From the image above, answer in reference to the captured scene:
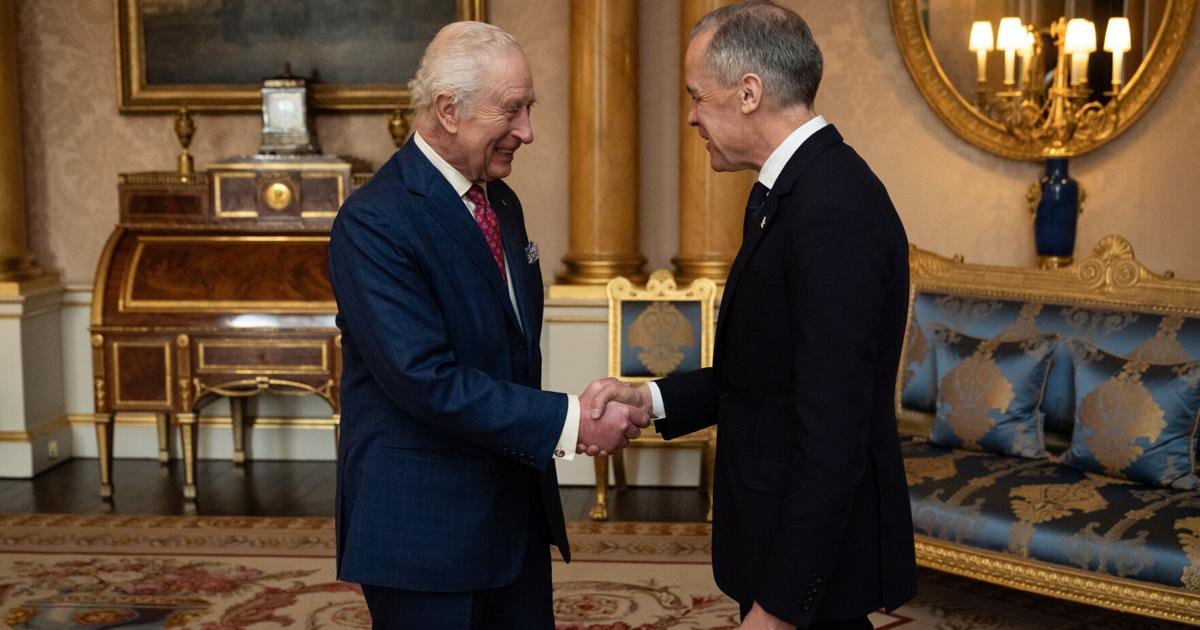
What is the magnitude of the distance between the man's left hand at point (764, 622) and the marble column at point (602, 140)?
4.07 meters

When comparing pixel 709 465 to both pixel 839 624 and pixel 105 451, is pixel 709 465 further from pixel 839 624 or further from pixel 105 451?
pixel 839 624

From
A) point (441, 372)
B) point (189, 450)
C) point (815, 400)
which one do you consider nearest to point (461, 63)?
point (441, 372)

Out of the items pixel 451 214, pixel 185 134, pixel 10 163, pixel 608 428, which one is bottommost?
pixel 608 428

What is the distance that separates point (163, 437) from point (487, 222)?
4.27 m

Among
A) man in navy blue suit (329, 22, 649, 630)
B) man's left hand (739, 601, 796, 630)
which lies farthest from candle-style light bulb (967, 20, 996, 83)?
man's left hand (739, 601, 796, 630)

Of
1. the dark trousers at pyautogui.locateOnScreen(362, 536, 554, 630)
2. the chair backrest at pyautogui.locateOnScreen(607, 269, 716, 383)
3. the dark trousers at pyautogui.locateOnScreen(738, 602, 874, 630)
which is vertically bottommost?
the dark trousers at pyautogui.locateOnScreen(362, 536, 554, 630)

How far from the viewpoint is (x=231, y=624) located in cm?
417

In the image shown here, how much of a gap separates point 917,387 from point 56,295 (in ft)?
13.5

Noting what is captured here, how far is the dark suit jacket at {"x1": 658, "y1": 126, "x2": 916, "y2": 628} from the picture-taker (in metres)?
1.95

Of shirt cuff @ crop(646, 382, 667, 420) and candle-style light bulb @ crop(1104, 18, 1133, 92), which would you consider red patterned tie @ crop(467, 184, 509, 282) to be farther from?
candle-style light bulb @ crop(1104, 18, 1133, 92)

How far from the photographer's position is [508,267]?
2.52 meters

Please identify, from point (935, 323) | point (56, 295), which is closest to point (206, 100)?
point (56, 295)

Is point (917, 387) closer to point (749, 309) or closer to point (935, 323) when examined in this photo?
point (935, 323)

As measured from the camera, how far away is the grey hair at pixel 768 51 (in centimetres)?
207
